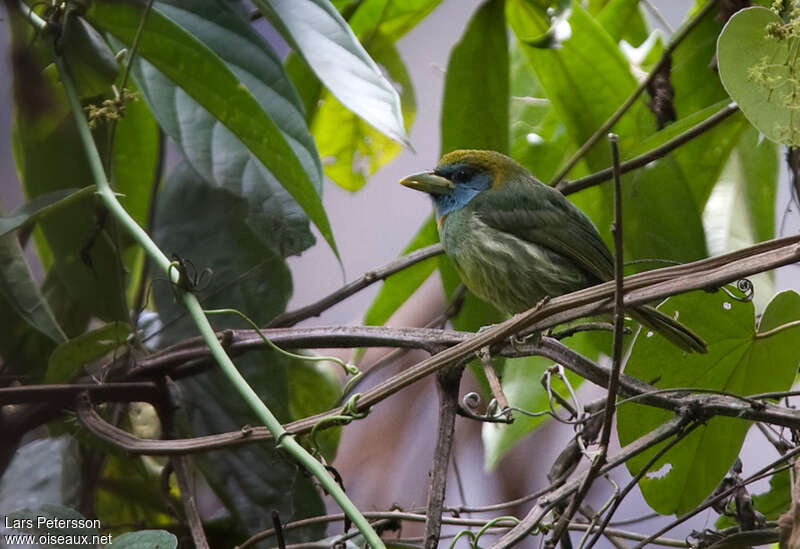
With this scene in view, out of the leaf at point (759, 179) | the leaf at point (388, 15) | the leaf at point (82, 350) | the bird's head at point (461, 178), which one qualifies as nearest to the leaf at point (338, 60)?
the leaf at point (82, 350)

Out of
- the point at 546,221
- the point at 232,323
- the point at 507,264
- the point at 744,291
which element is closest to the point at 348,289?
the point at 232,323

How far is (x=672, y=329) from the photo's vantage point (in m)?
1.73

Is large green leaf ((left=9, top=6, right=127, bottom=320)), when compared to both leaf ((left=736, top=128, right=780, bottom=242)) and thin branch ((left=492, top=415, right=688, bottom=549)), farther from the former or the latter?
leaf ((left=736, top=128, right=780, bottom=242))

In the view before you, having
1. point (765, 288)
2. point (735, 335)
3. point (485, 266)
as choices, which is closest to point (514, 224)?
point (485, 266)

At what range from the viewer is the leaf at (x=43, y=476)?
7.29 ft

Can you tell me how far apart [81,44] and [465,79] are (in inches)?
36.1

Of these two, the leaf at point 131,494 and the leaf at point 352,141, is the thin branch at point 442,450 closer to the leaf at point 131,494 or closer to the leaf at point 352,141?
the leaf at point 131,494

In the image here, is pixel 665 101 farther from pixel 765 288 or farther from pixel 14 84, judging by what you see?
pixel 14 84

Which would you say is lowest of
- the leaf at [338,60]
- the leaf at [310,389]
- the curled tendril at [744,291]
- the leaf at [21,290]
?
the leaf at [310,389]

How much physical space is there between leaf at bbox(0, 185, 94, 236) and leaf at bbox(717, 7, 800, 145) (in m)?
1.15

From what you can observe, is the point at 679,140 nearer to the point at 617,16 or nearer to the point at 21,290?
the point at 617,16

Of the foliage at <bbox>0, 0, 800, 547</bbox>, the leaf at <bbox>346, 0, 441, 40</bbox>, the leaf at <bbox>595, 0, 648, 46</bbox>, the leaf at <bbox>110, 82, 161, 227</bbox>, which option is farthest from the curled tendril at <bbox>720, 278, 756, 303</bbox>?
the leaf at <bbox>110, 82, 161, 227</bbox>

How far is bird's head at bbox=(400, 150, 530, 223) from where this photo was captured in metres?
2.70

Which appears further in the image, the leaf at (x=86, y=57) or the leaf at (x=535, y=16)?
the leaf at (x=535, y=16)
